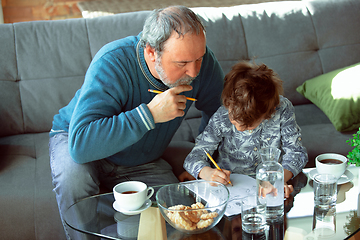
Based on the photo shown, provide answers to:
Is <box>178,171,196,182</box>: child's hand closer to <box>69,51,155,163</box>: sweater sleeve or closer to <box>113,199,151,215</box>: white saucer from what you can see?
<box>69,51,155,163</box>: sweater sleeve

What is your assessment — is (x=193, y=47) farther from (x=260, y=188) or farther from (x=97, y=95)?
(x=260, y=188)

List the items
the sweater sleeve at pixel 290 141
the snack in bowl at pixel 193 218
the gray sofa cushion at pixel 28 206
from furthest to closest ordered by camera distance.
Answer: the gray sofa cushion at pixel 28 206 < the sweater sleeve at pixel 290 141 < the snack in bowl at pixel 193 218

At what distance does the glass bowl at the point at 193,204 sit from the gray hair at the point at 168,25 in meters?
0.52

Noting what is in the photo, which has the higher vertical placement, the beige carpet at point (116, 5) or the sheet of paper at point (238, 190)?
the beige carpet at point (116, 5)

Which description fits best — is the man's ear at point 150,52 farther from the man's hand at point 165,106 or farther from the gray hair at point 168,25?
the man's hand at point 165,106

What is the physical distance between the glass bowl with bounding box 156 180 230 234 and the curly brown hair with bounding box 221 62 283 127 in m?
0.35

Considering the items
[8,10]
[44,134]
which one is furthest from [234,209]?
[8,10]

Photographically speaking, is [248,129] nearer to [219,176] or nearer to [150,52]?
[219,176]

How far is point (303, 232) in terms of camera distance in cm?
98

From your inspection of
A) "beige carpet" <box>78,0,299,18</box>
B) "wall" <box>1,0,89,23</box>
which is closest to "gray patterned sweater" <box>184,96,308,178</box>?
"beige carpet" <box>78,0,299,18</box>

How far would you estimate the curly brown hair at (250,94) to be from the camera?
4.31 ft

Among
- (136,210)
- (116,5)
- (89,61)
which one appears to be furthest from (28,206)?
(116,5)

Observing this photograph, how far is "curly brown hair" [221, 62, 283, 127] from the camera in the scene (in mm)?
1312

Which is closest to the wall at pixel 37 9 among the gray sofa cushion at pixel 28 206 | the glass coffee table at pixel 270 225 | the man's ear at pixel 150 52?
the gray sofa cushion at pixel 28 206
